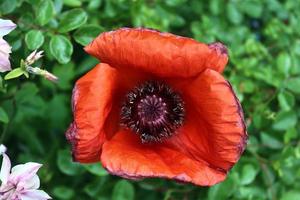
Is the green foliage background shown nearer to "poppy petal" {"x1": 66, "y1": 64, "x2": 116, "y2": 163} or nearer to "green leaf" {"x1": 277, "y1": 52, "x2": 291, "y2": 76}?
"green leaf" {"x1": 277, "y1": 52, "x2": 291, "y2": 76}

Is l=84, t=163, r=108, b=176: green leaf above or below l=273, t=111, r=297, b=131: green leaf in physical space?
below

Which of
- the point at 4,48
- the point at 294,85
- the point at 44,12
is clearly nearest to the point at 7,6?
the point at 44,12

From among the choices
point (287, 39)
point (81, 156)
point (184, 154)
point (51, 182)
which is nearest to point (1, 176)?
point (81, 156)

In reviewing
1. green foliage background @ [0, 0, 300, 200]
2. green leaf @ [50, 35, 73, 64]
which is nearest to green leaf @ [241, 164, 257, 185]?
green foliage background @ [0, 0, 300, 200]

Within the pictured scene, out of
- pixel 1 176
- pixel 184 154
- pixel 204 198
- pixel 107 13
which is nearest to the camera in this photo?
pixel 1 176

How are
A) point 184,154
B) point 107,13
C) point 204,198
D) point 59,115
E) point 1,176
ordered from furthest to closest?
point 59,115 < point 107,13 < point 204,198 < point 184,154 < point 1,176

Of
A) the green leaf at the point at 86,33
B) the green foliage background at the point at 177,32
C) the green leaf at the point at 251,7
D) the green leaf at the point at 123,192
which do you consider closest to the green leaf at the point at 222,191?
the green foliage background at the point at 177,32

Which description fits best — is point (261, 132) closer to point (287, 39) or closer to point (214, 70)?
point (287, 39)

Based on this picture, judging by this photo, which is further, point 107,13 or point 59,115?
point 59,115
